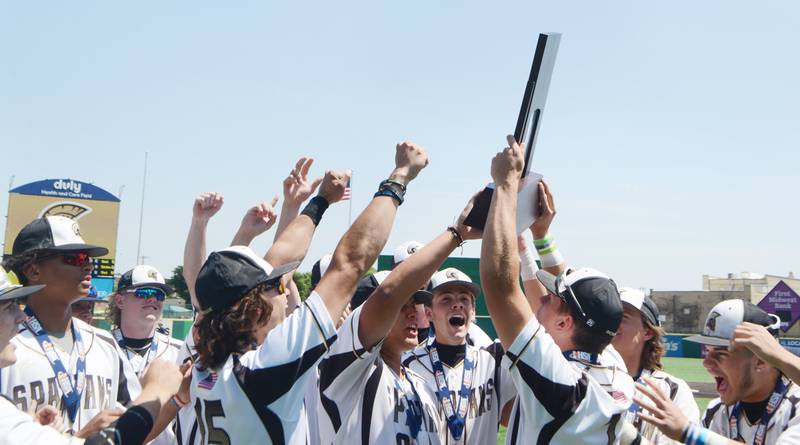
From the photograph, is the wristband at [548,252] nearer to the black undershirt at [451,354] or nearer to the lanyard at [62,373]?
the black undershirt at [451,354]

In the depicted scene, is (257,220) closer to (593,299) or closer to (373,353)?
(373,353)

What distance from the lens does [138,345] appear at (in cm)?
749

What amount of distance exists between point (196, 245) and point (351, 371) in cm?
188

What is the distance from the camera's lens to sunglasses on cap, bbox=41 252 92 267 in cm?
418

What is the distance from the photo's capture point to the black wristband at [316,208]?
3889 millimetres

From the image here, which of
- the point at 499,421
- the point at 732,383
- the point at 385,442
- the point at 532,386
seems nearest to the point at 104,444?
the point at 385,442

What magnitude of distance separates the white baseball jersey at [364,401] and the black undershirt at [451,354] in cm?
72

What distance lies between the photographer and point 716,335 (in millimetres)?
4938

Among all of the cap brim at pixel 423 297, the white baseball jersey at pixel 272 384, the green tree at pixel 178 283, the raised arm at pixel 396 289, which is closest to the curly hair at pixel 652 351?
the cap brim at pixel 423 297

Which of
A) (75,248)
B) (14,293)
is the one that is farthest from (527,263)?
(14,293)

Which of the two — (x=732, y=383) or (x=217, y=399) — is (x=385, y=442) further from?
(x=732, y=383)

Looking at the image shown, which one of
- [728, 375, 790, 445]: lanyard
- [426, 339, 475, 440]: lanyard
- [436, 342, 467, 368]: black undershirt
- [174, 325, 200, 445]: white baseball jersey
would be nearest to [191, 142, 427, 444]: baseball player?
[174, 325, 200, 445]: white baseball jersey

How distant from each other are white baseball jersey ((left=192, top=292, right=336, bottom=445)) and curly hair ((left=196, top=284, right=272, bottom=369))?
8 centimetres

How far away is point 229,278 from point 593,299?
182 cm
